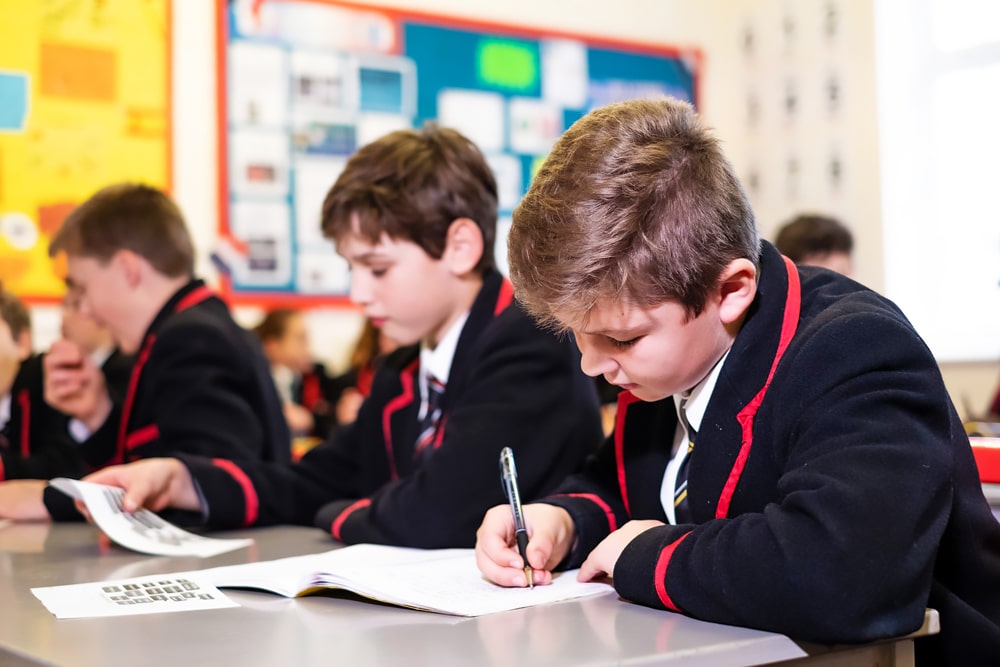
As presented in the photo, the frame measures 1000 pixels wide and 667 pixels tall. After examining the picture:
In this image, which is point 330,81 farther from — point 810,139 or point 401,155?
point 401,155

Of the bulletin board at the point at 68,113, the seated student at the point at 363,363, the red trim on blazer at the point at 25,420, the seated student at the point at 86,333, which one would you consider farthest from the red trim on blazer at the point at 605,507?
the bulletin board at the point at 68,113

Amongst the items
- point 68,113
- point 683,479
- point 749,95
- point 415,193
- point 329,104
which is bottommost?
point 683,479

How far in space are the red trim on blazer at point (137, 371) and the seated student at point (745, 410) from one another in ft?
3.44

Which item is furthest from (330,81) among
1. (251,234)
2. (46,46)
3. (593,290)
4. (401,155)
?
(593,290)

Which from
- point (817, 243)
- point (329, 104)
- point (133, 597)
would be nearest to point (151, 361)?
point (133, 597)

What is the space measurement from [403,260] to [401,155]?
6.5 inches

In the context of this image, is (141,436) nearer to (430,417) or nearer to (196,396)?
(196,396)

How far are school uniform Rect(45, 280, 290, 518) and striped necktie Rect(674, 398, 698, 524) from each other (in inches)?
36.0

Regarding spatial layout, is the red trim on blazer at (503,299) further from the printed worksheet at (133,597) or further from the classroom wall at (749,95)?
the classroom wall at (749,95)

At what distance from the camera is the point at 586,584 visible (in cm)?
106

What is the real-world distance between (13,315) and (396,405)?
4.92 feet

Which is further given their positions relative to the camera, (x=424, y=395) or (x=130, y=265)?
(x=130, y=265)

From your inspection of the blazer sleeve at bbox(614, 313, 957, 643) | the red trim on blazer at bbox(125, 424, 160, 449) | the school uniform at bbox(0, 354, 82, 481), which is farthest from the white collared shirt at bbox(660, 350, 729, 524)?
the school uniform at bbox(0, 354, 82, 481)

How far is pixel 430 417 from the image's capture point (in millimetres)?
1673
